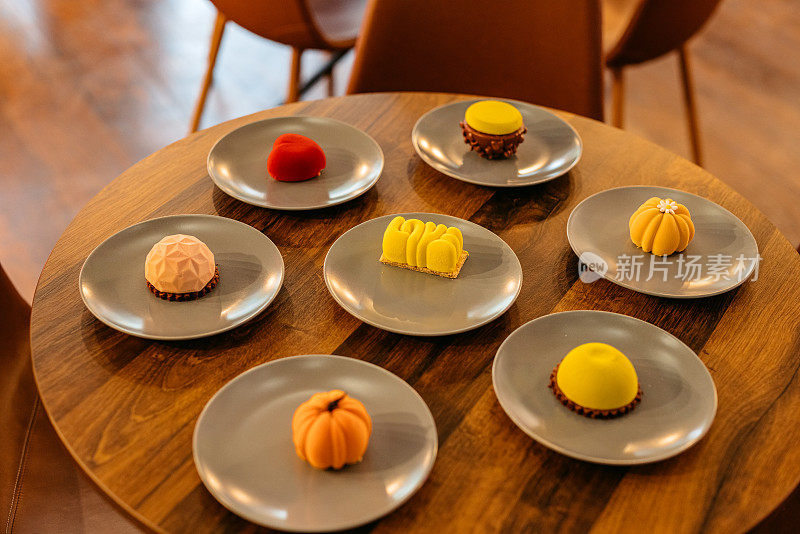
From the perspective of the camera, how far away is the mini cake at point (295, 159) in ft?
3.98

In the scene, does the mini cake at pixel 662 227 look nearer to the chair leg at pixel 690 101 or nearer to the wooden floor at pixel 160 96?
the chair leg at pixel 690 101

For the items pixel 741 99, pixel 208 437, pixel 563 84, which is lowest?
pixel 741 99

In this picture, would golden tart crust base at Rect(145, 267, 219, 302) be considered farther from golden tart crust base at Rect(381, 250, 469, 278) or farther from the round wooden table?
golden tart crust base at Rect(381, 250, 469, 278)

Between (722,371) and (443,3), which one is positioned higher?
(443,3)

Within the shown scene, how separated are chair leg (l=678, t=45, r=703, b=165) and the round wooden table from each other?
1314 mm

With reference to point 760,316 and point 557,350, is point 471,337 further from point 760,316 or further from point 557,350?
point 760,316

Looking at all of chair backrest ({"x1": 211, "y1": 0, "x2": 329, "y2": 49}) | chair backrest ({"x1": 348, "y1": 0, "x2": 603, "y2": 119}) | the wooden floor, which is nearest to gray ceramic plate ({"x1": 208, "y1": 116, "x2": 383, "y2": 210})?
chair backrest ({"x1": 348, "y1": 0, "x2": 603, "y2": 119})

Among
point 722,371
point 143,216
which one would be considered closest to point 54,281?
point 143,216

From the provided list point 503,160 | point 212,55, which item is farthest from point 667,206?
point 212,55

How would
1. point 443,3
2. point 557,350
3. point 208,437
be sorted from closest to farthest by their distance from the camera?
point 208,437, point 557,350, point 443,3

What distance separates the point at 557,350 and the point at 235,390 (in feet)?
1.29

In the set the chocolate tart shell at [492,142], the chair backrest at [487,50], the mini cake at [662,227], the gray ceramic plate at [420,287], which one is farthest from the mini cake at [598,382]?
the chair backrest at [487,50]

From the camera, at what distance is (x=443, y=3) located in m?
1.72

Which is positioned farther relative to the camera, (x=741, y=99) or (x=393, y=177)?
(x=741, y=99)
